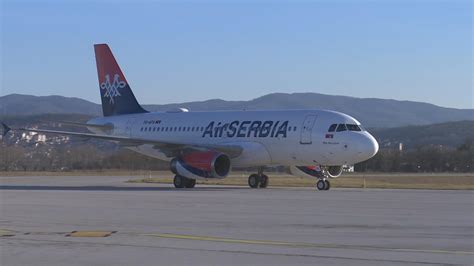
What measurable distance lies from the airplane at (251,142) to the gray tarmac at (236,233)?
389 inches

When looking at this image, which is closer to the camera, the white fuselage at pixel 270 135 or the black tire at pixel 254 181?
the white fuselage at pixel 270 135

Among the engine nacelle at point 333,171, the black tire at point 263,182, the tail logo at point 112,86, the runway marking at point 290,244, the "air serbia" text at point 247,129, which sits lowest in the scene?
the black tire at point 263,182

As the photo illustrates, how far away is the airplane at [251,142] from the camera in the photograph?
113ft

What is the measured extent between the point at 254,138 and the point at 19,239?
76.5 feet

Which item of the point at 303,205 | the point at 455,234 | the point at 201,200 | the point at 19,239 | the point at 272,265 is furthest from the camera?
the point at 201,200

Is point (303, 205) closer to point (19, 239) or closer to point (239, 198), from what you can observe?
point (239, 198)

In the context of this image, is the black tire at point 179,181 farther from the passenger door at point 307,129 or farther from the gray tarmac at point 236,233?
the gray tarmac at point 236,233

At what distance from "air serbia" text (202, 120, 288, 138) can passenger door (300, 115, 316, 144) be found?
913 mm

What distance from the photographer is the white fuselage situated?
113ft

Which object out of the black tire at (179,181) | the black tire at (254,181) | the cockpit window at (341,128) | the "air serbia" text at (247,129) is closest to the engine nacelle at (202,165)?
the black tire at (179,181)

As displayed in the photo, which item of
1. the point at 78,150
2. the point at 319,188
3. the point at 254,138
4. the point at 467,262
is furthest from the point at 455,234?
the point at 78,150

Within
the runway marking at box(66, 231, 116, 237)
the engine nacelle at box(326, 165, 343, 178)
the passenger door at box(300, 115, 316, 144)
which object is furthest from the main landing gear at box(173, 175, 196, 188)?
the runway marking at box(66, 231, 116, 237)

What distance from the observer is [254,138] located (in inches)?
1460

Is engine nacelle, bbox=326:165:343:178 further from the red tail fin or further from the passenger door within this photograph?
the red tail fin
